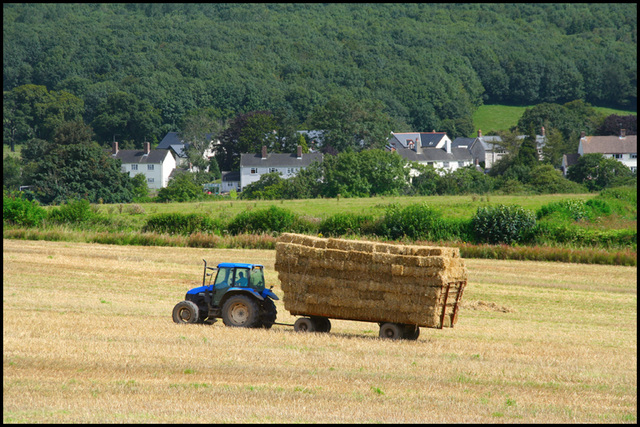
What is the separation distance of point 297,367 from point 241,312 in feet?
14.8

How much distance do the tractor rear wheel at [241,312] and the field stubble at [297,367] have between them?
667 millimetres

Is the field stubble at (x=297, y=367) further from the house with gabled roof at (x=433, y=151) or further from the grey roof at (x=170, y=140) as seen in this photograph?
the grey roof at (x=170, y=140)

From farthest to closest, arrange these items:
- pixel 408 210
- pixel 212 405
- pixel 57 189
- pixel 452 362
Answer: pixel 57 189
pixel 408 210
pixel 452 362
pixel 212 405

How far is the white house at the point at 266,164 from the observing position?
124m

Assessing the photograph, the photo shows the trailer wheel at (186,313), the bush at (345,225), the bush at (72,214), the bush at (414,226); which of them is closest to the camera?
the trailer wheel at (186,313)

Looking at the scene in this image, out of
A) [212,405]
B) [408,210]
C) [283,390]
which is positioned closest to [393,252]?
[283,390]

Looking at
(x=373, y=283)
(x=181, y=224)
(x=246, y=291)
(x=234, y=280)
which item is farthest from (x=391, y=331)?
(x=181, y=224)

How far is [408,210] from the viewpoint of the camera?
153 ft

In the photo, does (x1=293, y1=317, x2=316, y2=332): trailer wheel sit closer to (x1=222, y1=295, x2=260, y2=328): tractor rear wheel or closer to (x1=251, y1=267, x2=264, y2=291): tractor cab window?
(x1=222, y1=295, x2=260, y2=328): tractor rear wheel

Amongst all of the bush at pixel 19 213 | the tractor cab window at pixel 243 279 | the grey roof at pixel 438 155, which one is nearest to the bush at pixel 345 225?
the bush at pixel 19 213

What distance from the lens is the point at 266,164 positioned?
124000 mm

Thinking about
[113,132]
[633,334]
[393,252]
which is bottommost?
[633,334]

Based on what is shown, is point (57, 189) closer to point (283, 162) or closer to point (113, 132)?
point (283, 162)

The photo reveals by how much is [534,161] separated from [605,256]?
73170 mm
